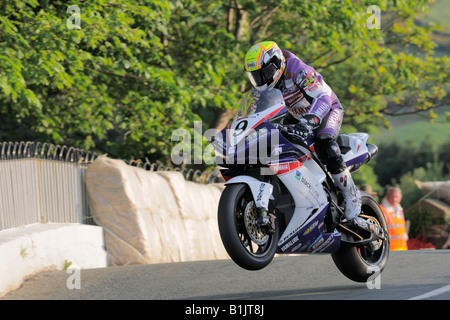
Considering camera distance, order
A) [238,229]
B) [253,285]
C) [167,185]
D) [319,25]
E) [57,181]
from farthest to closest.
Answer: [319,25] < [167,185] < [57,181] < [253,285] < [238,229]

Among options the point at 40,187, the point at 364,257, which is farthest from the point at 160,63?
the point at 364,257

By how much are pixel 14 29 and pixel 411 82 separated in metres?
12.7

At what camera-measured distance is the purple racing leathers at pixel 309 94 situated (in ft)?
22.1

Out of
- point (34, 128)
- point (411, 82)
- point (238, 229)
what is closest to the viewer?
point (238, 229)

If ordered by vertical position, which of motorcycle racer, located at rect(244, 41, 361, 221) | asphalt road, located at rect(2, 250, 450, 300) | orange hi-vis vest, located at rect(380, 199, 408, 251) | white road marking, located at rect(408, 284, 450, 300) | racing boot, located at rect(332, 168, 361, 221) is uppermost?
motorcycle racer, located at rect(244, 41, 361, 221)

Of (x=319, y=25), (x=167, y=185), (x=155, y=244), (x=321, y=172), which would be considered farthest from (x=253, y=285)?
(x=319, y=25)

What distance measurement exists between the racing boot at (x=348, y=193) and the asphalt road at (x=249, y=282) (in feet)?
2.43

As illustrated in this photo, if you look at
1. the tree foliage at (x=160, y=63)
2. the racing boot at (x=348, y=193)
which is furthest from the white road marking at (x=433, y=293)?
the tree foliage at (x=160, y=63)

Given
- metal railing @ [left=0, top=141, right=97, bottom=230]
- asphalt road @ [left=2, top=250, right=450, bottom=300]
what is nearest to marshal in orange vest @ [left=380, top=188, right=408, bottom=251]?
asphalt road @ [left=2, top=250, right=450, bottom=300]

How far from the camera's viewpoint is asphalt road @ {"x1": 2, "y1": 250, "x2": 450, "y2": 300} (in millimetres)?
6871

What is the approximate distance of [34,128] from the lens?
1572 cm

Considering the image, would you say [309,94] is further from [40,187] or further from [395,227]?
[395,227]

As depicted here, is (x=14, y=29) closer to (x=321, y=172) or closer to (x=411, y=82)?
(x=321, y=172)

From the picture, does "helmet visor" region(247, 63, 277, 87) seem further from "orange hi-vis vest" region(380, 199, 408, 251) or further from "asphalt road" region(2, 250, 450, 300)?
"orange hi-vis vest" region(380, 199, 408, 251)
